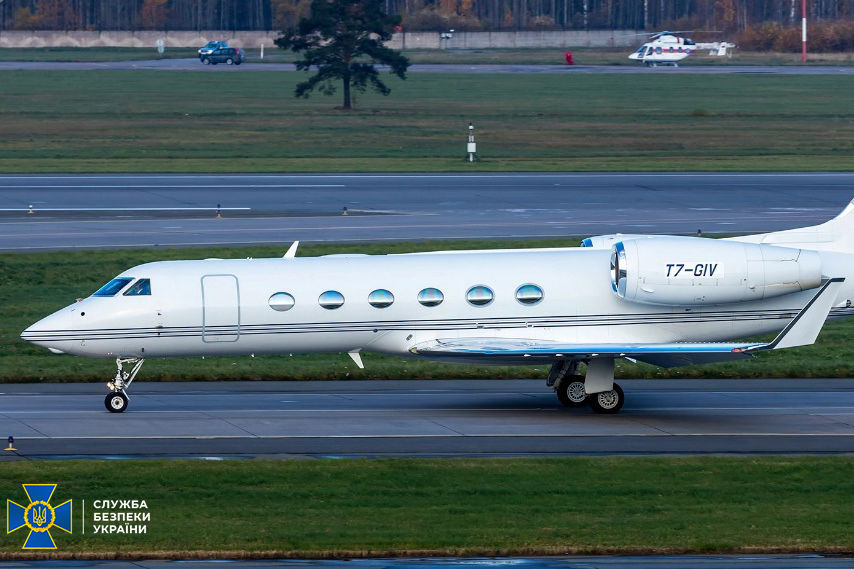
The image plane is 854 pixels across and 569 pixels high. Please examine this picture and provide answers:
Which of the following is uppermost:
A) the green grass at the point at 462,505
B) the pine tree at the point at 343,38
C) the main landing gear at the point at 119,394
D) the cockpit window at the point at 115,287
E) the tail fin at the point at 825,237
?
the pine tree at the point at 343,38

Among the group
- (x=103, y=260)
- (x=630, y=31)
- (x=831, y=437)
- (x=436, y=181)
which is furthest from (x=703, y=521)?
(x=630, y=31)

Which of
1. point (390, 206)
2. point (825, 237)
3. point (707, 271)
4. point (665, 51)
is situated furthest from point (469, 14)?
point (707, 271)

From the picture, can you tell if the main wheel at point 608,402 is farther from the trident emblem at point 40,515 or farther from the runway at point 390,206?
the runway at point 390,206

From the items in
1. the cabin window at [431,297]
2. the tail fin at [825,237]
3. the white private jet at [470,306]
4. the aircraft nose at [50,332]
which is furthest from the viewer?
the tail fin at [825,237]

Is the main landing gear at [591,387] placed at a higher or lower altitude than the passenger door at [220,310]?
lower

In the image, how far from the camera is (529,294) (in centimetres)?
2614

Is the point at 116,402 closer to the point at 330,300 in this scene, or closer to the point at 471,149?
the point at 330,300

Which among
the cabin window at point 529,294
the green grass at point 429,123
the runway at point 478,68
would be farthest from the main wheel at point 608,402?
the runway at point 478,68

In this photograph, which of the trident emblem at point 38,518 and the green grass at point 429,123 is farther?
the green grass at point 429,123

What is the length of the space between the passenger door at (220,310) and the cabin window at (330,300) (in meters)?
1.57

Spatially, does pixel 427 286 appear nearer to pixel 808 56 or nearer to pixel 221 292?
pixel 221 292

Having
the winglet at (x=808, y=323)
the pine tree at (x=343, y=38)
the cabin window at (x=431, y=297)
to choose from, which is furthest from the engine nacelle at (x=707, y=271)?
the pine tree at (x=343, y=38)

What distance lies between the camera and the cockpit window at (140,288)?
25641 mm

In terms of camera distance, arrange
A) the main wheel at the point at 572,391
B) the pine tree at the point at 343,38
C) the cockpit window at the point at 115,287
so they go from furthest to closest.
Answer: the pine tree at the point at 343,38, the main wheel at the point at 572,391, the cockpit window at the point at 115,287
